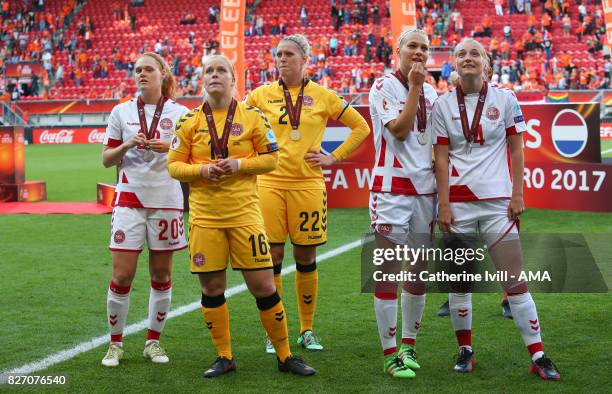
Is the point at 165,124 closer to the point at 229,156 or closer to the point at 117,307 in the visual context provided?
the point at 229,156

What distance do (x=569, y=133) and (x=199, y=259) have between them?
834 cm

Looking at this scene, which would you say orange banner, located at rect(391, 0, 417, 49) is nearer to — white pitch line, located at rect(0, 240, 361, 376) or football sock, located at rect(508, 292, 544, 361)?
white pitch line, located at rect(0, 240, 361, 376)

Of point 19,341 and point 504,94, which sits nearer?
point 504,94

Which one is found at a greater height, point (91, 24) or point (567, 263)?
point (91, 24)

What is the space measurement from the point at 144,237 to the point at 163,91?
989 mm

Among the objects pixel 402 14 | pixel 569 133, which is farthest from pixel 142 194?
pixel 402 14

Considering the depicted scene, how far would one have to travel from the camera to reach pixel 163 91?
19.6ft

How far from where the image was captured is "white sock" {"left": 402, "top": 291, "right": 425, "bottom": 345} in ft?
18.3

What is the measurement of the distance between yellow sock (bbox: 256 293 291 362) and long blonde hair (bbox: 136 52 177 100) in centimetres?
156

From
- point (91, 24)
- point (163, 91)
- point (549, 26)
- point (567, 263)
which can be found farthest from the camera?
point (91, 24)

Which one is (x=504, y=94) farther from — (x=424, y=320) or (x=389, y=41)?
(x=389, y=41)

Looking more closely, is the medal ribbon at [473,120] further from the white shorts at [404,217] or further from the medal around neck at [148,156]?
the medal around neck at [148,156]

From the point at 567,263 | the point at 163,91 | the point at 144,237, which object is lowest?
the point at 567,263

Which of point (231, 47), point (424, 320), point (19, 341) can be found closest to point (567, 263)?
point (424, 320)
